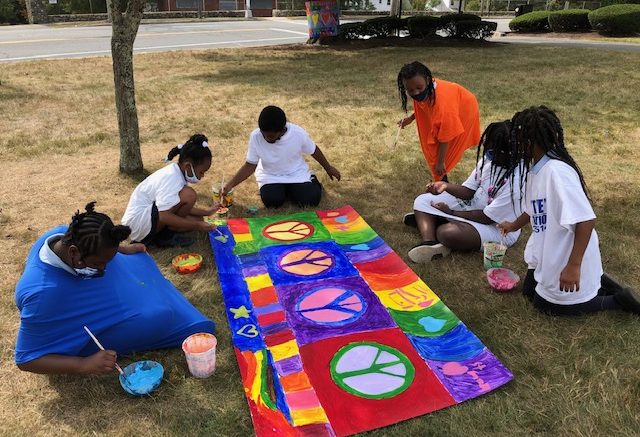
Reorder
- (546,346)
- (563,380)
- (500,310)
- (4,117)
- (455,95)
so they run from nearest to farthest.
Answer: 1. (563,380)
2. (546,346)
3. (500,310)
4. (455,95)
5. (4,117)

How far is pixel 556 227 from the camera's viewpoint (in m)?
2.34

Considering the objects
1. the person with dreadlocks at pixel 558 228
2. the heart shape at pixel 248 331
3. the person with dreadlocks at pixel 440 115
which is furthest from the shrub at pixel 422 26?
the heart shape at pixel 248 331

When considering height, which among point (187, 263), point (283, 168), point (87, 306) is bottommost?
point (187, 263)

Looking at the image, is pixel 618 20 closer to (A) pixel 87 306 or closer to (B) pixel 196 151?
(B) pixel 196 151

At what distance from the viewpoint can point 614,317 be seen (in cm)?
259

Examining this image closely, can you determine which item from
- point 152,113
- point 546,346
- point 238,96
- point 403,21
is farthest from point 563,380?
point 403,21

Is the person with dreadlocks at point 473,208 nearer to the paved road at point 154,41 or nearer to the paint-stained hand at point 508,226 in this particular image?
the paint-stained hand at point 508,226

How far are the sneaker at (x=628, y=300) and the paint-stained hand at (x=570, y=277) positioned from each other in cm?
35

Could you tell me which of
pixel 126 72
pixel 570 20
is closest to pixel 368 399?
pixel 126 72

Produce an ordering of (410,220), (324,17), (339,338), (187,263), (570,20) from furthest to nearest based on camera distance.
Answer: (570,20) < (324,17) < (410,220) < (187,263) < (339,338)

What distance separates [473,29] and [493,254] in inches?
538

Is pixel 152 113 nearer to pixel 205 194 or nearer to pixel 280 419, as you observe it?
pixel 205 194

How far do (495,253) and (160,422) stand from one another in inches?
83.5

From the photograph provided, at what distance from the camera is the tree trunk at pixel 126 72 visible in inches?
169
